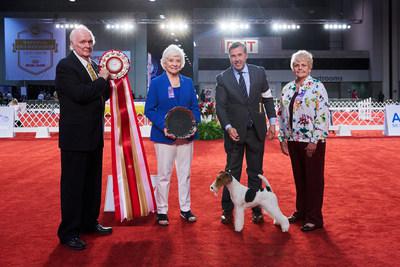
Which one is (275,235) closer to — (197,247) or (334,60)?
(197,247)

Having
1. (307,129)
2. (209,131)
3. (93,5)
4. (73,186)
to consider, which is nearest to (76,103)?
(73,186)

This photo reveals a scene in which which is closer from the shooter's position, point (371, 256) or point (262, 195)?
point (371, 256)

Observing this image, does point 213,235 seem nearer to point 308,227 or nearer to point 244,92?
point 308,227

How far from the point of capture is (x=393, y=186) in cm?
435

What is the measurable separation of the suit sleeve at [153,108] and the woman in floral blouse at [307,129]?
87cm

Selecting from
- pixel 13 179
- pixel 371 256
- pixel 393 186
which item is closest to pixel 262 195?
pixel 371 256

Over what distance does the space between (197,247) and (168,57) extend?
51.0 inches

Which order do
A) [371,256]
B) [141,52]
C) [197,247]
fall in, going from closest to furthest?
[371,256], [197,247], [141,52]

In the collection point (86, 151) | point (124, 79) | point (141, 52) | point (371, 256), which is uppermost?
point (141, 52)

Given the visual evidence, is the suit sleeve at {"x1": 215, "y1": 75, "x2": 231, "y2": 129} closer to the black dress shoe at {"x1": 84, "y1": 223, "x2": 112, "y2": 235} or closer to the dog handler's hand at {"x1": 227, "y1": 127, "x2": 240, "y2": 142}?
the dog handler's hand at {"x1": 227, "y1": 127, "x2": 240, "y2": 142}

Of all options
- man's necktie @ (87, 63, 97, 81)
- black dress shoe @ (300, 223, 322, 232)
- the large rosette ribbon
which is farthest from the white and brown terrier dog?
man's necktie @ (87, 63, 97, 81)

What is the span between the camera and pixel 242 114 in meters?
3.03

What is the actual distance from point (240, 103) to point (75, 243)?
1434 millimetres

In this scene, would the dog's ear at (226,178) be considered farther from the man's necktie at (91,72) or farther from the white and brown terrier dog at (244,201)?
the man's necktie at (91,72)
